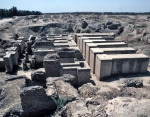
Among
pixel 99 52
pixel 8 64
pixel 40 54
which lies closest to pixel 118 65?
pixel 99 52

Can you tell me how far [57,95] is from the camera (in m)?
7.47

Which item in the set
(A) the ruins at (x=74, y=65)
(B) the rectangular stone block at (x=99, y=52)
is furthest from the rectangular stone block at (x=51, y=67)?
(B) the rectangular stone block at (x=99, y=52)

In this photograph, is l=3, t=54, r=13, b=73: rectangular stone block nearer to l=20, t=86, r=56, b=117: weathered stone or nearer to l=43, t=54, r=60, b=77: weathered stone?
l=43, t=54, r=60, b=77: weathered stone

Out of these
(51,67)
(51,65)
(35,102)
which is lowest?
(35,102)

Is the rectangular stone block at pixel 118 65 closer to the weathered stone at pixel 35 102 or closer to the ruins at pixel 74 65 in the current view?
the ruins at pixel 74 65

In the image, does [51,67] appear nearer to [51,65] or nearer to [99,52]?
[51,65]

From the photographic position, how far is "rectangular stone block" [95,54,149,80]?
45.6 feet

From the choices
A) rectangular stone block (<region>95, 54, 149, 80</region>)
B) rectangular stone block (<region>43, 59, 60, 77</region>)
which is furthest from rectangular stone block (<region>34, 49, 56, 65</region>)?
rectangular stone block (<region>43, 59, 60, 77</region>)

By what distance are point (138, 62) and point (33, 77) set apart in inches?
378

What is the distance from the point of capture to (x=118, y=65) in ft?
47.2

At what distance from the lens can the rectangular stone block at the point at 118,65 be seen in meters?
13.9

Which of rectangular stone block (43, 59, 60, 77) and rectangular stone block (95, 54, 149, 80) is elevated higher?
rectangular stone block (43, 59, 60, 77)

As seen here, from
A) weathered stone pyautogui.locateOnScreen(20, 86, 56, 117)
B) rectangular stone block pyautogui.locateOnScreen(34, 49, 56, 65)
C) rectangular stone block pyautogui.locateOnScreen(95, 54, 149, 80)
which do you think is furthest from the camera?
rectangular stone block pyautogui.locateOnScreen(34, 49, 56, 65)

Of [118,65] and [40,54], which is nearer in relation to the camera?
[118,65]
